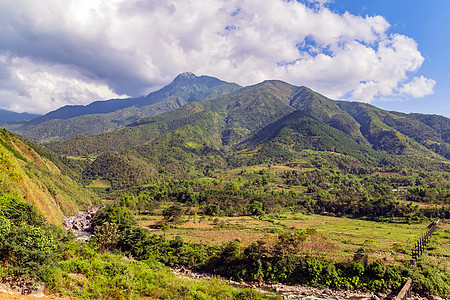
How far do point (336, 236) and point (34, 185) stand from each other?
82871mm

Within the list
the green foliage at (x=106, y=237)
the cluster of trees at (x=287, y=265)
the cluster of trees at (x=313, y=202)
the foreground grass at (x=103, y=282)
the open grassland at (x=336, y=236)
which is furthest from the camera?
the cluster of trees at (x=313, y=202)

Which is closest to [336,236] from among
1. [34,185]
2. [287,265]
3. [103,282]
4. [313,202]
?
[287,265]

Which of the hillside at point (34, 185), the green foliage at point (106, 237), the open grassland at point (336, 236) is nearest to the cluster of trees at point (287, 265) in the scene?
the green foliage at point (106, 237)

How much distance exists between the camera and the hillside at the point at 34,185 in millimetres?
44850

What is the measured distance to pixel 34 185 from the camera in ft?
199

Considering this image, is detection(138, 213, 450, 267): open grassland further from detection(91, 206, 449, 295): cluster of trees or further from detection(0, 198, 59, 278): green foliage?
detection(0, 198, 59, 278): green foliage

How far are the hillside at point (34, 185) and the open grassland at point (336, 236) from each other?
2798 centimetres

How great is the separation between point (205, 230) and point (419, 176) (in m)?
197

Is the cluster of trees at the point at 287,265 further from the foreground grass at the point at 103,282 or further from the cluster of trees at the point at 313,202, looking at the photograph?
the cluster of trees at the point at 313,202

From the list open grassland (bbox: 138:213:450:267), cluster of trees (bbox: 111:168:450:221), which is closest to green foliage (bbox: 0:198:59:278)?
open grassland (bbox: 138:213:450:267)

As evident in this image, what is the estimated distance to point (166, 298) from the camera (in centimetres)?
1938

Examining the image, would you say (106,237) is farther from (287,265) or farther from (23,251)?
(23,251)

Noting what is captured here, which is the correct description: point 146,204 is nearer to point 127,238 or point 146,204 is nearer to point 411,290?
point 127,238

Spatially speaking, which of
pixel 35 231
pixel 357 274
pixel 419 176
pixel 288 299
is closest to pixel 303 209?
pixel 357 274
